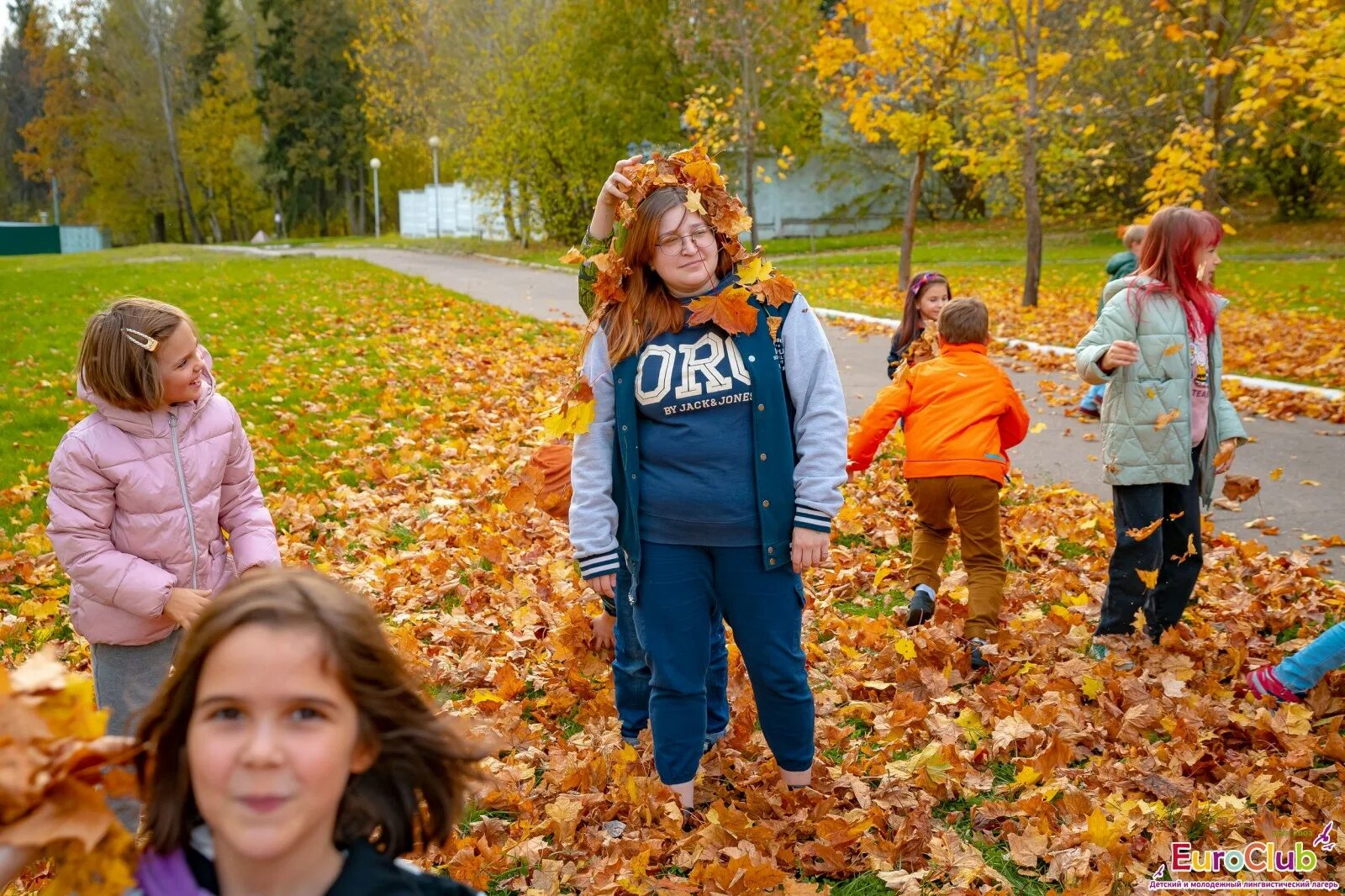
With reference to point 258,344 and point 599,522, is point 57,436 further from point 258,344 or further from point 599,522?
point 599,522

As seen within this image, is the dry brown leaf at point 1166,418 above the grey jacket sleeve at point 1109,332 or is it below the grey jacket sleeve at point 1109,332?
below

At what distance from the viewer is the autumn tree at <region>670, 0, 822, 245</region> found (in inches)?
978

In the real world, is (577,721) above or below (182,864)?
below

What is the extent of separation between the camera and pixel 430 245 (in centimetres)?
3916

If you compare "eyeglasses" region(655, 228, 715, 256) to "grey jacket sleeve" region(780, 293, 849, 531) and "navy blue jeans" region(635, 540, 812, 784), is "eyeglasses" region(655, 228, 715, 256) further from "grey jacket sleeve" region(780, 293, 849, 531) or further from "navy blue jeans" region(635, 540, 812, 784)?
"navy blue jeans" region(635, 540, 812, 784)

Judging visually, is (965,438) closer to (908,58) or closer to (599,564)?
(599,564)

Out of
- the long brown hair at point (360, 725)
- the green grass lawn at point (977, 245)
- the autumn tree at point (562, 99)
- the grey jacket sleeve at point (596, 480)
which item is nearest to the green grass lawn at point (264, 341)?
the grey jacket sleeve at point (596, 480)

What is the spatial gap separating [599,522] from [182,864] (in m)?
1.82

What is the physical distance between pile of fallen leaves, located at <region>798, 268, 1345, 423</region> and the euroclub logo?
6.99m

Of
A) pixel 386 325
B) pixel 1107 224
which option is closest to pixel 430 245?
pixel 1107 224

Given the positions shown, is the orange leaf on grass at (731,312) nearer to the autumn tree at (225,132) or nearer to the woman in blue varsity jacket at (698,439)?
the woman in blue varsity jacket at (698,439)

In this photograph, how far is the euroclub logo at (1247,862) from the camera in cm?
330

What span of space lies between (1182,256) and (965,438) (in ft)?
3.73

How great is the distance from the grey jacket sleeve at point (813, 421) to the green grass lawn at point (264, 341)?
533 cm
